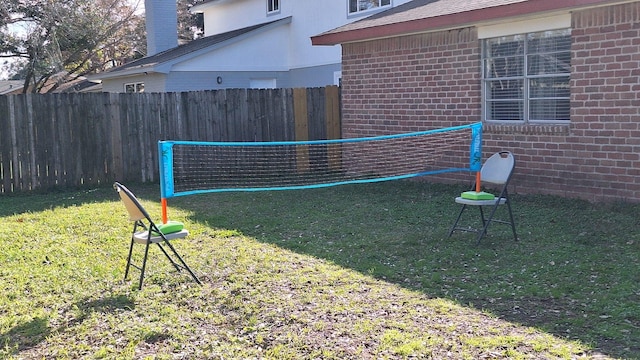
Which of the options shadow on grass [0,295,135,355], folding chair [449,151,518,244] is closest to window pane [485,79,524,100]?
folding chair [449,151,518,244]

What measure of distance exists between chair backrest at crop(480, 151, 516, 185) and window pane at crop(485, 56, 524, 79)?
2986 mm

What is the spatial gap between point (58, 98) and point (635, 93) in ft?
31.3

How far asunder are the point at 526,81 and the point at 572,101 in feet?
2.91

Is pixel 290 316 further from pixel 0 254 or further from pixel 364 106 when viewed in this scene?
pixel 364 106

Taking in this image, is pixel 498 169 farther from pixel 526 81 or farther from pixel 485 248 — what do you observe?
pixel 526 81

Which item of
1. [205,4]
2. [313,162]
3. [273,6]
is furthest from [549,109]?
[205,4]

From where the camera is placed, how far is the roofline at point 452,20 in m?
8.89

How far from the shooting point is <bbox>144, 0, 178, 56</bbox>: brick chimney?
23.2 meters

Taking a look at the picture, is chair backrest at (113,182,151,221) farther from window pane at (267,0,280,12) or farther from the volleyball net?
window pane at (267,0,280,12)

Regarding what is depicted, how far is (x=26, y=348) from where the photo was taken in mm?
4840

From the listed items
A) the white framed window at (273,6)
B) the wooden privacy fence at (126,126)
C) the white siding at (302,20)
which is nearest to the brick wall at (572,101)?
the wooden privacy fence at (126,126)

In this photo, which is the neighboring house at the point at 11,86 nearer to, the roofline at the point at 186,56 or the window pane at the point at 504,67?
the roofline at the point at 186,56

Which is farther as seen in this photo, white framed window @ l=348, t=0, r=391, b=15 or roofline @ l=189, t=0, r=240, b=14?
roofline @ l=189, t=0, r=240, b=14

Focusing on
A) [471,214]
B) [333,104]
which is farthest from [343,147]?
[471,214]
